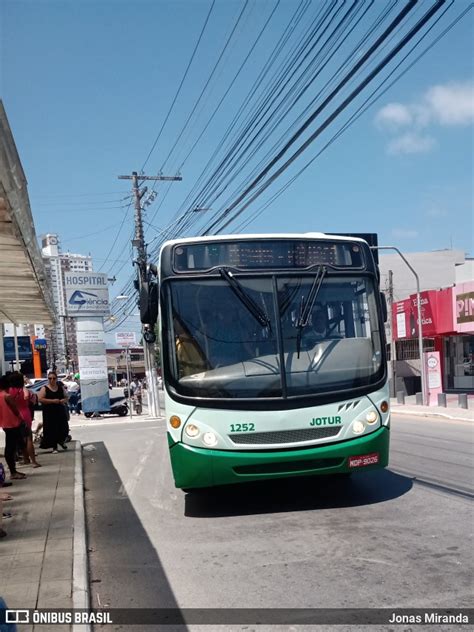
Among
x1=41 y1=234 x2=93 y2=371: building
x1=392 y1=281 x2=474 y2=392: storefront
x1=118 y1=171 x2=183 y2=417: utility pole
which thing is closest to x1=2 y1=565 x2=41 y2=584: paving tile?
x1=118 y1=171 x2=183 y2=417: utility pole

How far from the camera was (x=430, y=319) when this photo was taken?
27.8 meters

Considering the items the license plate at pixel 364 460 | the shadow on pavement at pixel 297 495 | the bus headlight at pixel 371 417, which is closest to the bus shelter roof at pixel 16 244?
the shadow on pavement at pixel 297 495

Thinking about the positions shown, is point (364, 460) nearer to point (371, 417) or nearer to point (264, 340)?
point (371, 417)

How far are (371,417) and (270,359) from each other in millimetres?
1282

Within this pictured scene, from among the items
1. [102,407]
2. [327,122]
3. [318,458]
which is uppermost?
[327,122]

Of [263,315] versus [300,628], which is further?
[263,315]

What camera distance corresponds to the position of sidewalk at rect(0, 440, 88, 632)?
4238mm

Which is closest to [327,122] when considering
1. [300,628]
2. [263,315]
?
[263,315]

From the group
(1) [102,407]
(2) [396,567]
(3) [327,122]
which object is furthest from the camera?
(1) [102,407]

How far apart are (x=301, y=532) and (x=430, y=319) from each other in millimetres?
24012

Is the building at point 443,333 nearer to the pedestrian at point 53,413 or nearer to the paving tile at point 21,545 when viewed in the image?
the pedestrian at point 53,413

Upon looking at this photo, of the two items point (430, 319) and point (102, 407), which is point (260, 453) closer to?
point (102, 407)

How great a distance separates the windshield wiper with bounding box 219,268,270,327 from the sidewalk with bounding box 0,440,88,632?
9.36 ft

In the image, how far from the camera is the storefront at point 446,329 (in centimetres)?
2525
